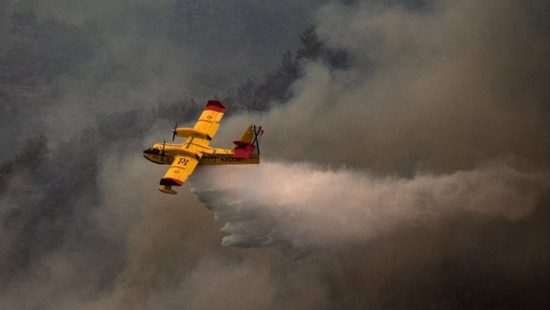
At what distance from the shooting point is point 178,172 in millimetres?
68625

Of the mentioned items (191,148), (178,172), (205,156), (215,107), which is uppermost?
(215,107)

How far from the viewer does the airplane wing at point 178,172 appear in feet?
221

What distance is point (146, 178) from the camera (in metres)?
116

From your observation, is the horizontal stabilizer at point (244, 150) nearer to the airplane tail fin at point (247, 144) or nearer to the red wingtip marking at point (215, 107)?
the airplane tail fin at point (247, 144)

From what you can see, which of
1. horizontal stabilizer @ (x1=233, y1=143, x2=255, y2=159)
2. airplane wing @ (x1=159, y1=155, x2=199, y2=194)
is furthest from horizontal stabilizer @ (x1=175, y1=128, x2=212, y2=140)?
horizontal stabilizer @ (x1=233, y1=143, x2=255, y2=159)

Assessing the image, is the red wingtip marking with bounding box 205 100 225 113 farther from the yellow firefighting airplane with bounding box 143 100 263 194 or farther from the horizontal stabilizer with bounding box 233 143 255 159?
the horizontal stabilizer with bounding box 233 143 255 159

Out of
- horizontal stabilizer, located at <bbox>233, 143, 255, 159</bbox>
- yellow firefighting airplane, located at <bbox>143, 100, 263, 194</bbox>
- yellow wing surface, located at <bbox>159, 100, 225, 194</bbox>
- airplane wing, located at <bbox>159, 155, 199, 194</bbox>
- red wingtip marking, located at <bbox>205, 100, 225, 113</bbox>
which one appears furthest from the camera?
red wingtip marking, located at <bbox>205, 100, 225, 113</bbox>

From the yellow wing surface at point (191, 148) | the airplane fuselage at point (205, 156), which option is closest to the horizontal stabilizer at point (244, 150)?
the airplane fuselage at point (205, 156)

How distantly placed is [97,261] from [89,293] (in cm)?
633

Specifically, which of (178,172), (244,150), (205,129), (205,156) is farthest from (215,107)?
(178,172)

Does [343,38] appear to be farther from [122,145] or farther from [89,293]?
[89,293]

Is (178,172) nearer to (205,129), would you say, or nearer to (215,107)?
(205,129)

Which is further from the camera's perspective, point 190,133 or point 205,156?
point 190,133

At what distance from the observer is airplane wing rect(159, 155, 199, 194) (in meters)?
67.5
